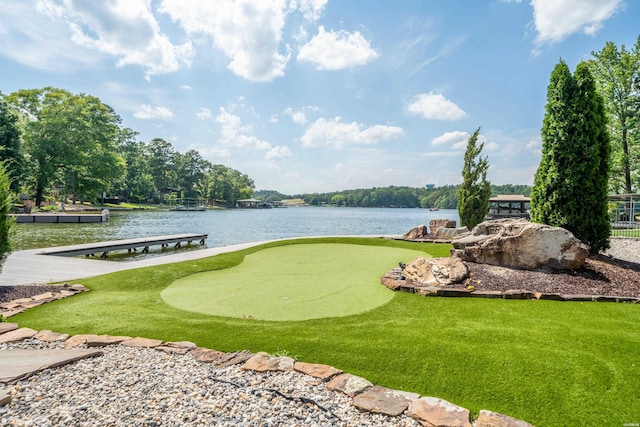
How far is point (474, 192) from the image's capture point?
1486cm

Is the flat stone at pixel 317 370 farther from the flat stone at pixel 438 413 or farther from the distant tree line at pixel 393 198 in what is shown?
the distant tree line at pixel 393 198

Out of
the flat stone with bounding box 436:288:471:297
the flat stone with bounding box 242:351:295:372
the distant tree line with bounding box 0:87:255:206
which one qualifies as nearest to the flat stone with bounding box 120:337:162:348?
the flat stone with bounding box 242:351:295:372

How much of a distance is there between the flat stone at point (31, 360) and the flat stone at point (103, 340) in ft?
0.63

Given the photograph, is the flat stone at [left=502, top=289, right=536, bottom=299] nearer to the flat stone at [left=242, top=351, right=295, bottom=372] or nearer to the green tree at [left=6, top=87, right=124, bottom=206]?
the flat stone at [left=242, top=351, right=295, bottom=372]

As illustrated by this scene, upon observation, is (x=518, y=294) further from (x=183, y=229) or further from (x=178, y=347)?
(x=183, y=229)

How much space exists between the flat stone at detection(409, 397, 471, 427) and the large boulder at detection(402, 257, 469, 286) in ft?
11.7

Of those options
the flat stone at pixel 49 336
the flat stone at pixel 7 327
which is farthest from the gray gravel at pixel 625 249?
the flat stone at pixel 7 327

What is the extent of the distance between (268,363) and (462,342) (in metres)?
1.95

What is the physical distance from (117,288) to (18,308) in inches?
61.0

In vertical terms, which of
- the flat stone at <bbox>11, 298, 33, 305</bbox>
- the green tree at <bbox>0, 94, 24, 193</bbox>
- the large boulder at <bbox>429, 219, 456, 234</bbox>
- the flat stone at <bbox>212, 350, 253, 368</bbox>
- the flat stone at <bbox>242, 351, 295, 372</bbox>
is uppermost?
the green tree at <bbox>0, 94, 24, 193</bbox>

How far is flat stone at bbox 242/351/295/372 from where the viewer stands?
2.76 meters

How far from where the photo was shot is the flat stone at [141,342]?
10.8 feet

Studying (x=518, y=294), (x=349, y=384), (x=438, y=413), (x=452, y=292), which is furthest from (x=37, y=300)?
(x=518, y=294)

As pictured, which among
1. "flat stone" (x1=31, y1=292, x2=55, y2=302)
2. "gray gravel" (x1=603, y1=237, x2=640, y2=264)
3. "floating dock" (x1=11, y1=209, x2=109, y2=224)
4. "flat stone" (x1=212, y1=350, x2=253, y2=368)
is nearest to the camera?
"flat stone" (x1=212, y1=350, x2=253, y2=368)
